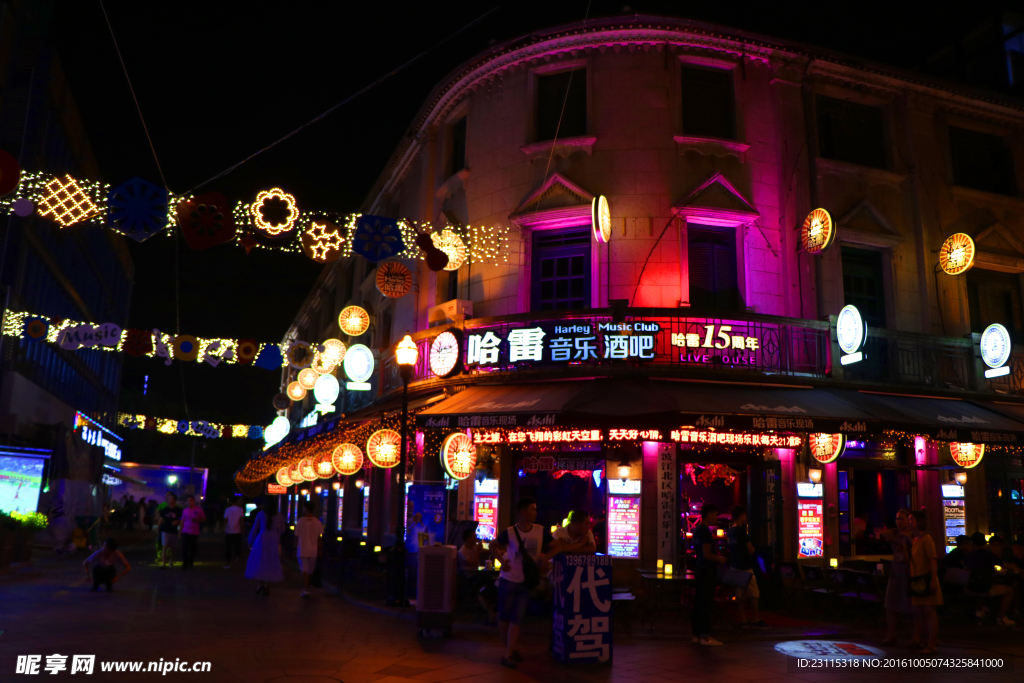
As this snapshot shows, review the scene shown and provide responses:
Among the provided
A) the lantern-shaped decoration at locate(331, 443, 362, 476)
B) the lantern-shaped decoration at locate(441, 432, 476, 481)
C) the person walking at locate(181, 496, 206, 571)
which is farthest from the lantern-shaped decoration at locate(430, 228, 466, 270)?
the person walking at locate(181, 496, 206, 571)

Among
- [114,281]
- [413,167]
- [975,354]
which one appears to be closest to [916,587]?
[975,354]

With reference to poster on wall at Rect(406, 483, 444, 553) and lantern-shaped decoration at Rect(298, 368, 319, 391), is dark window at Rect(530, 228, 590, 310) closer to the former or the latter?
poster on wall at Rect(406, 483, 444, 553)

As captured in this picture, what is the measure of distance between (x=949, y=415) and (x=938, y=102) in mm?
7497

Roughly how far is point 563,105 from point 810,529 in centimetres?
955

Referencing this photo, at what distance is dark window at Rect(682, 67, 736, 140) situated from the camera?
51.2 ft

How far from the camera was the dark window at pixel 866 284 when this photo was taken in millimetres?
15867

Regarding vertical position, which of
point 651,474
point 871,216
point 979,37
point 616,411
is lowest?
point 651,474

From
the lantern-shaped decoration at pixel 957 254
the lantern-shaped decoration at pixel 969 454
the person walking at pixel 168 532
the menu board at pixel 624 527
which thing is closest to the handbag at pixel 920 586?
the menu board at pixel 624 527

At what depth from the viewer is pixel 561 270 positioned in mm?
15484

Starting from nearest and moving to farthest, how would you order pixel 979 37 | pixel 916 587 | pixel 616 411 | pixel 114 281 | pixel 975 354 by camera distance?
pixel 916 587 < pixel 616 411 < pixel 975 354 < pixel 979 37 < pixel 114 281

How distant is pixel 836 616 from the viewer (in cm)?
1234

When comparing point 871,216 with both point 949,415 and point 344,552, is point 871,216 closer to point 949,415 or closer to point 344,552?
point 949,415

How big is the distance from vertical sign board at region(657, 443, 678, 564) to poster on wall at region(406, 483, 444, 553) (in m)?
3.82

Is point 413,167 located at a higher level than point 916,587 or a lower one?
higher
